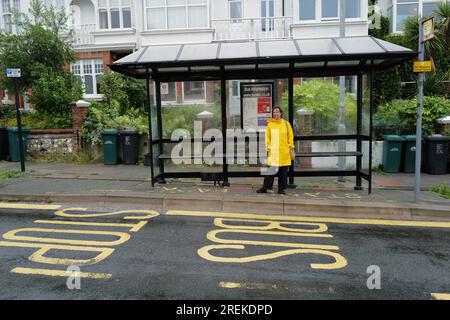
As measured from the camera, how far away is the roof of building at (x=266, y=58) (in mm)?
6672

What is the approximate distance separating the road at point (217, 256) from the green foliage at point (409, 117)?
5.68 m

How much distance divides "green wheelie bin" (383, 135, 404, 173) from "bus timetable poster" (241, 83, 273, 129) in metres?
4.23

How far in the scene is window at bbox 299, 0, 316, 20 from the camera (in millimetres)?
17438

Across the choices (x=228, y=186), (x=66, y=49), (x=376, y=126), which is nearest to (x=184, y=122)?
(x=228, y=186)

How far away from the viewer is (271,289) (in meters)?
3.63

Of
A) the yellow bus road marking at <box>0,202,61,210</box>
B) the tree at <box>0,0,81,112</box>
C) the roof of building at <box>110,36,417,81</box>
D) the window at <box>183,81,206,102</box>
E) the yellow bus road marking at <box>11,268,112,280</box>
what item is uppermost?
the tree at <box>0,0,81,112</box>

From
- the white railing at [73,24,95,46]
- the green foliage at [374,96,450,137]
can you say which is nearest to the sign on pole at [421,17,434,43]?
the green foliage at [374,96,450,137]

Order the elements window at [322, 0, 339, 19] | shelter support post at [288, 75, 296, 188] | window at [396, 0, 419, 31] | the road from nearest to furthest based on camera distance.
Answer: the road
shelter support post at [288, 75, 296, 188]
window at [322, 0, 339, 19]
window at [396, 0, 419, 31]

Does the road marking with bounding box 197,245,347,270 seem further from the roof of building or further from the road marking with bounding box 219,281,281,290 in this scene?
the roof of building

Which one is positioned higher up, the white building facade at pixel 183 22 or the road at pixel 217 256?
the white building facade at pixel 183 22

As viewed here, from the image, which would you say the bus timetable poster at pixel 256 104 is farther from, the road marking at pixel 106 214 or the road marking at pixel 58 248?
the road marking at pixel 58 248

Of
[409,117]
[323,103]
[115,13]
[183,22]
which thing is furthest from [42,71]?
[409,117]

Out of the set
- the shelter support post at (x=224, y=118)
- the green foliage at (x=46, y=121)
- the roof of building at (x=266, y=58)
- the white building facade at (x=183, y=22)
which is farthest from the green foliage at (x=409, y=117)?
the green foliage at (x=46, y=121)
